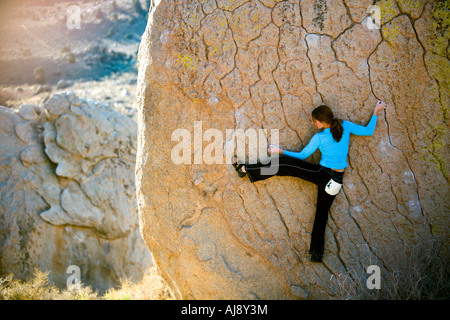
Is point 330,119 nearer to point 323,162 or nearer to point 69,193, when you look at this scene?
point 323,162

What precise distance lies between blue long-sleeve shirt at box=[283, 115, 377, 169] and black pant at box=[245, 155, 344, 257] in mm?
79

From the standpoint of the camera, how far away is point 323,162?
8.91ft

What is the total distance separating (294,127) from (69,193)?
405 cm

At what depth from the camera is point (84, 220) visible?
5.13m

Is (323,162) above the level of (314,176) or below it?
above

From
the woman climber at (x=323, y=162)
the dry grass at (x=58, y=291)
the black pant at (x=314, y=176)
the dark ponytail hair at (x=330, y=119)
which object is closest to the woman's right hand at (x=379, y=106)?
the woman climber at (x=323, y=162)

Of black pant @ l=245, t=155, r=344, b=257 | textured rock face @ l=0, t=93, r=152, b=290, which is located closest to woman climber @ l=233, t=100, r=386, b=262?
black pant @ l=245, t=155, r=344, b=257

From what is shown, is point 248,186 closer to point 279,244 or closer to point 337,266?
point 279,244

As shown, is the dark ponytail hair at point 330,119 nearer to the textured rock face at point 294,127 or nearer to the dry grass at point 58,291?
the textured rock face at point 294,127

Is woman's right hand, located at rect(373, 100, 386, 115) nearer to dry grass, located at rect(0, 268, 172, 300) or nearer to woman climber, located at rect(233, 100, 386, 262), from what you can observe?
woman climber, located at rect(233, 100, 386, 262)

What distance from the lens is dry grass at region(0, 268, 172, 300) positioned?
3848 millimetres

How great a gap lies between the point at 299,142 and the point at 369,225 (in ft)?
3.34

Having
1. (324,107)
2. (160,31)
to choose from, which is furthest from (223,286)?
(160,31)

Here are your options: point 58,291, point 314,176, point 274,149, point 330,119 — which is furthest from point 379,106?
A: point 58,291
